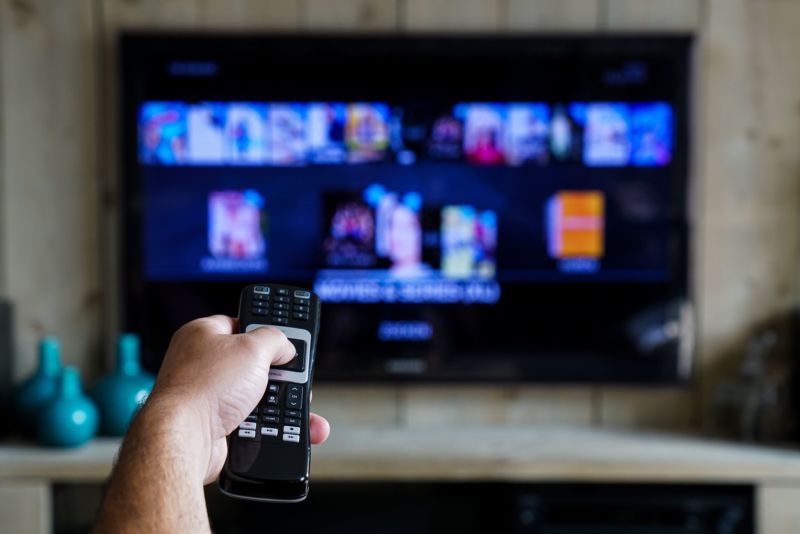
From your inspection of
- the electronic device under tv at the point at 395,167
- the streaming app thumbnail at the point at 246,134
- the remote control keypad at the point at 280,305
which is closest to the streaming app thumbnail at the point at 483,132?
the electronic device under tv at the point at 395,167

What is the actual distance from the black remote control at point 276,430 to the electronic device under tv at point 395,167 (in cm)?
146

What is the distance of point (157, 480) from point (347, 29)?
6.56 ft

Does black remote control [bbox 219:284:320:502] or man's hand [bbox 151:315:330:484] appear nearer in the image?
man's hand [bbox 151:315:330:484]

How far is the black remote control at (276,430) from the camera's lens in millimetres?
1140

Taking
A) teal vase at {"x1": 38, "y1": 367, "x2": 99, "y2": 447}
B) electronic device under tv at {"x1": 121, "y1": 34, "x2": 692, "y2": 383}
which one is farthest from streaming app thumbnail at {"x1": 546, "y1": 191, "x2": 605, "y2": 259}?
teal vase at {"x1": 38, "y1": 367, "x2": 99, "y2": 447}

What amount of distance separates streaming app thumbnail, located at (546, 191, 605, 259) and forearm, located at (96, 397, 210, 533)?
1.84m

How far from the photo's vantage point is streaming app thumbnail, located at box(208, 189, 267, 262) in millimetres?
2623

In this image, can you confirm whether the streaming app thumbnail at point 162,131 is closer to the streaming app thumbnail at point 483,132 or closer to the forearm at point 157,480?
the streaming app thumbnail at point 483,132

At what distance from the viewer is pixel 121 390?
2.52 meters

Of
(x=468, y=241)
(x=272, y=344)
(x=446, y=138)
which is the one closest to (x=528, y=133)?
(x=446, y=138)

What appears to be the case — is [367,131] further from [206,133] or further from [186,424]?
[186,424]

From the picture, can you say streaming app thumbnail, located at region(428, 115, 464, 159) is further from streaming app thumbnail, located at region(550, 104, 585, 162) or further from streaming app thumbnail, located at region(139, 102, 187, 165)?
streaming app thumbnail, located at region(139, 102, 187, 165)

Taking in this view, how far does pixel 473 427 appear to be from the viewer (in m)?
2.72

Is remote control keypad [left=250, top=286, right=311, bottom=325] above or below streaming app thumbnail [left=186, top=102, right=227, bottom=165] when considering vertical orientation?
below
